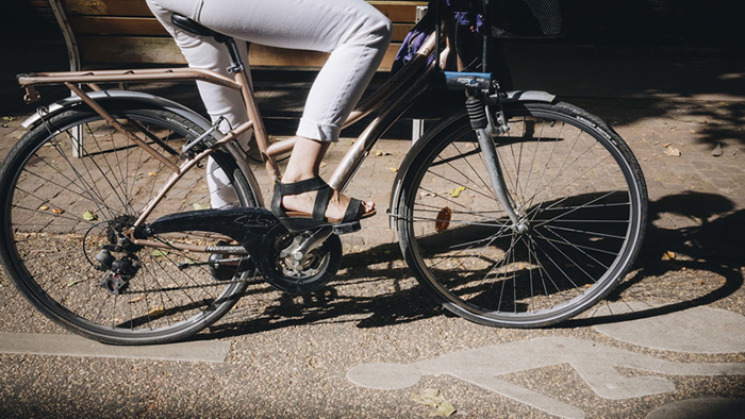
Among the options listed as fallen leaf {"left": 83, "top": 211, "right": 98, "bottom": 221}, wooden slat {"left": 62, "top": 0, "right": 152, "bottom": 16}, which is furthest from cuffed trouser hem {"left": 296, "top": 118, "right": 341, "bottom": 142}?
wooden slat {"left": 62, "top": 0, "right": 152, "bottom": 16}

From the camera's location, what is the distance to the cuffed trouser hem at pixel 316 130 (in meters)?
2.27

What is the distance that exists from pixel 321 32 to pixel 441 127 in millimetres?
665

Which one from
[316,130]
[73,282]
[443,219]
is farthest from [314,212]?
[73,282]

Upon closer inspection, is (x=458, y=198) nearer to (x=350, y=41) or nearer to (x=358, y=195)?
(x=358, y=195)

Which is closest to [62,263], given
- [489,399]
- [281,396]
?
[281,396]

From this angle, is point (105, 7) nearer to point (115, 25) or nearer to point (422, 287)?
point (115, 25)

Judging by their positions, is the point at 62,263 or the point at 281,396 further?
the point at 62,263

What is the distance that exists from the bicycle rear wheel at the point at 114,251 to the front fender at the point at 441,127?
63 cm

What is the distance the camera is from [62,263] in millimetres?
3348

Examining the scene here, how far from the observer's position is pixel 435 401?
2.37 meters

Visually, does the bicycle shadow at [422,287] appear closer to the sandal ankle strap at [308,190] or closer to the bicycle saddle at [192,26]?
the sandal ankle strap at [308,190]

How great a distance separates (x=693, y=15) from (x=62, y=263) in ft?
27.4

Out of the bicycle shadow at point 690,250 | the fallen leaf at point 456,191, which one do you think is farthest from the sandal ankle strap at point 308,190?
the fallen leaf at point 456,191

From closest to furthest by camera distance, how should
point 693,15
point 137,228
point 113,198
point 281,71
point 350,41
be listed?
point 350,41
point 137,228
point 113,198
point 281,71
point 693,15
